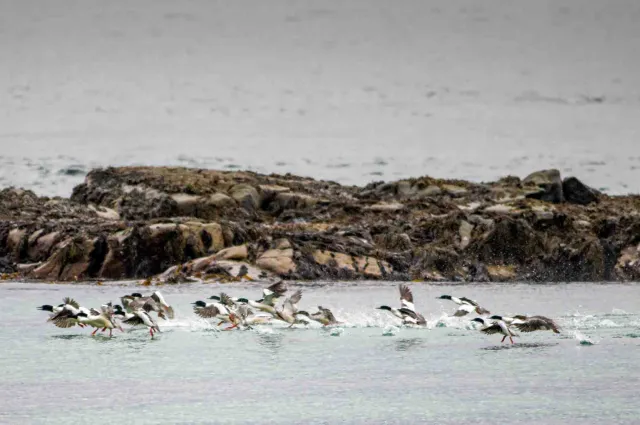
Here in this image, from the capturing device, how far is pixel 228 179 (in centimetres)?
6400

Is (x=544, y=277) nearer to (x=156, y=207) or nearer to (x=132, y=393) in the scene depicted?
(x=156, y=207)

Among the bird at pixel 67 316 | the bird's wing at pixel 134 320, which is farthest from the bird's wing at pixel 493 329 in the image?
the bird at pixel 67 316

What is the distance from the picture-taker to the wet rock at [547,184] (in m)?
62.8

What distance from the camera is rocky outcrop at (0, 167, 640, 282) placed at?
142 ft

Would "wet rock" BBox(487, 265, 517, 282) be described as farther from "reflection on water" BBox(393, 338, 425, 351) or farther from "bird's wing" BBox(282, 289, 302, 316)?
"reflection on water" BBox(393, 338, 425, 351)

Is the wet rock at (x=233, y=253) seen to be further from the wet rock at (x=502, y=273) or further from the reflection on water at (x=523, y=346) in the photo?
the reflection on water at (x=523, y=346)

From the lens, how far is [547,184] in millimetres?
64375

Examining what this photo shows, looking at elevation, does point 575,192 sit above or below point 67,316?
above

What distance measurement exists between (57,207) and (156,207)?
6.81m

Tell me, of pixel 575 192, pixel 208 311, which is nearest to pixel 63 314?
pixel 208 311

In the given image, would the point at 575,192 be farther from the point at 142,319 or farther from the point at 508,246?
the point at 142,319

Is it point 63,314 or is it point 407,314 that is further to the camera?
point 407,314

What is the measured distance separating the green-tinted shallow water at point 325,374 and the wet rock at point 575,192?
39954 millimetres

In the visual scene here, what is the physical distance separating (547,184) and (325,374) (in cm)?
5109
